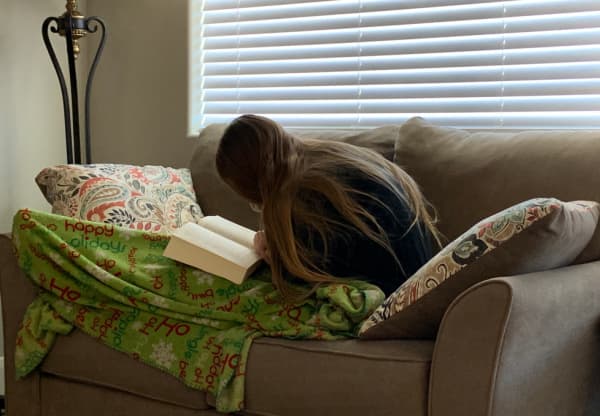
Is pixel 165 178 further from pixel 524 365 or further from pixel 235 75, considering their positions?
pixel 524 365

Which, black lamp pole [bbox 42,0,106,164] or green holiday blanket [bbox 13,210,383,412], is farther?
black lamp pole [bbox 42,0,106,164]

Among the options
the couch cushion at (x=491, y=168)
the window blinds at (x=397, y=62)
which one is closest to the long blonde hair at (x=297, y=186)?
the couch cushion at (x=491, y=168)

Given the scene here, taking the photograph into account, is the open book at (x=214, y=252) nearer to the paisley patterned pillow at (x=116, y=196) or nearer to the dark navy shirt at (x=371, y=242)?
the dark navy shirt at (x=371, y=242)

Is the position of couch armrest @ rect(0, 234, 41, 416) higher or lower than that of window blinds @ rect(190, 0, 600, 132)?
lower

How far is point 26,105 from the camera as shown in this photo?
122 inches

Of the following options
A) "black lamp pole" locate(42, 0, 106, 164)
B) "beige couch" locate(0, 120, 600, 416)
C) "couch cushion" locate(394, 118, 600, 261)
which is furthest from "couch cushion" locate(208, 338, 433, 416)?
"black lamp pole" locate(42, 0, 106, 164)

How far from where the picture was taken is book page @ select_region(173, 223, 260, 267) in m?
1.89

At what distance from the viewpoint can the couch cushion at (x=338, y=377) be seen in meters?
1.56

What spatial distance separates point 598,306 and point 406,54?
52.2 inches

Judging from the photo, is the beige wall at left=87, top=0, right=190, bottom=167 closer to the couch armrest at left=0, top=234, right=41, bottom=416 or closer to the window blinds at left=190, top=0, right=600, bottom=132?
the window blinds at left=190, top=0, right=600, bottom=132

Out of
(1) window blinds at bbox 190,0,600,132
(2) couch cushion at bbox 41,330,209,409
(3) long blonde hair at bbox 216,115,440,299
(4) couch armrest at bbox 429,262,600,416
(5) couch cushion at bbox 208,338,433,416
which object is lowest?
(2) couch cushion at bbox 41,330,209,409

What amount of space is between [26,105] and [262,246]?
1589 mm

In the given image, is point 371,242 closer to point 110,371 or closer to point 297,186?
point 297,186

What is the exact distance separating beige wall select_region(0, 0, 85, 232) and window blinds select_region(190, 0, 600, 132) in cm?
56
